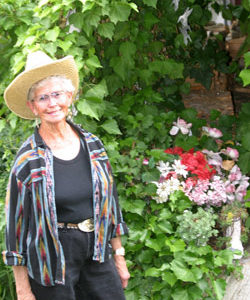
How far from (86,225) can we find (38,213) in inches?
8.4

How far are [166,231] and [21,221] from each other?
4.59ft

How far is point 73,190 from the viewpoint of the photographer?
2.10m

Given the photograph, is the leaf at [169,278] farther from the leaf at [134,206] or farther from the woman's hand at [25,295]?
the woman's hand at [25,295]

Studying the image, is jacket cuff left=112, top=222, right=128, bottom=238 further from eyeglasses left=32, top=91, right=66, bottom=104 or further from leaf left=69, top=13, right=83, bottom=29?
leaf left=69, top=13, right=83, bottom=29

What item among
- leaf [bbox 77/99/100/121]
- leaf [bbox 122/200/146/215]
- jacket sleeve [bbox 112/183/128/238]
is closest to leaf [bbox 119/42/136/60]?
leaf [bbox 77/99/100/121]

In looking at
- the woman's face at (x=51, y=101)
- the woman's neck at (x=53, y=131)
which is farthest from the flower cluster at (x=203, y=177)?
the woman's face at (x=51, y=101)

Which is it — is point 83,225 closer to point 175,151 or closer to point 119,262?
point 119,262

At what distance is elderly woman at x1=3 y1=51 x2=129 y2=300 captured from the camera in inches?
81.3

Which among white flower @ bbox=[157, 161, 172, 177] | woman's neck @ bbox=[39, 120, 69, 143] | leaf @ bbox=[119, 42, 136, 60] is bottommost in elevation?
white flower @ bbox=[157, 161, 172, 177]

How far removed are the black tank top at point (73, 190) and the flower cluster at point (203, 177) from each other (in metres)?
1.33

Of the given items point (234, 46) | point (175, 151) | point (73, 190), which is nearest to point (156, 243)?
point (175, 151)

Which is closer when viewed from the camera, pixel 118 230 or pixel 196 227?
pixel 118 230

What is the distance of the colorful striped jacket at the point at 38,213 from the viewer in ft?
6.76

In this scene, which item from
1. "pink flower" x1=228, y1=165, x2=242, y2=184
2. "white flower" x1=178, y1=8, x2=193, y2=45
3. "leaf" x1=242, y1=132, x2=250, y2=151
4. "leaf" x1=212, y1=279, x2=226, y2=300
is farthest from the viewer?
"white flower" x1=178, y1=8, x2=193, y2=45
